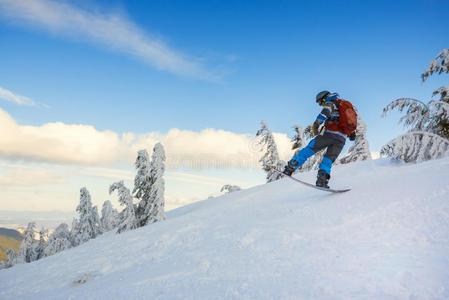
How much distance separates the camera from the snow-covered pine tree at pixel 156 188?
27.3 m

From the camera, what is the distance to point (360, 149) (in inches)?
981

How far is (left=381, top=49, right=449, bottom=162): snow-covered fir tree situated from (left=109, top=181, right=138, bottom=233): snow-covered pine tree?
1956cm

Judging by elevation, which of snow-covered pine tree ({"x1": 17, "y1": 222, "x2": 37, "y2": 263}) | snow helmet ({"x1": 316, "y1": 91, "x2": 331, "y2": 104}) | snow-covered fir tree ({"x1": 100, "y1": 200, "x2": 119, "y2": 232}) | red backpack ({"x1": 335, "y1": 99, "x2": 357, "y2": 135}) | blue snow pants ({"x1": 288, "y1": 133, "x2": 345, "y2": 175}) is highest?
snow helmet ({"x1": 316, "y1": 91, "x2": 331, "y2": 104})

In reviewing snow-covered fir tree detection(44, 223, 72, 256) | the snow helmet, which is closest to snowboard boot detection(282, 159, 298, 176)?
the snow helmet

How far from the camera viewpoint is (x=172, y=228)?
30.8ft

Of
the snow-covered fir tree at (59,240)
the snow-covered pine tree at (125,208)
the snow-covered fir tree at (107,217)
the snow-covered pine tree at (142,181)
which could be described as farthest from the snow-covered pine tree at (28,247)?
the snow-covered pine tree at (142,181)

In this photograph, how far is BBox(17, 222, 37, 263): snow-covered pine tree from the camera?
157 feet

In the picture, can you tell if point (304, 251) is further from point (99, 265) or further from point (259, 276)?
point (99, 265)

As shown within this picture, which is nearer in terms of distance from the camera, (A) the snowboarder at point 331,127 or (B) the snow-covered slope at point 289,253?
(B) the snow-covered slope at point 289,253

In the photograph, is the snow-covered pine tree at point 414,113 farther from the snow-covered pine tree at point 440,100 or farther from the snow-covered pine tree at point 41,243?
the snow-covered pine tree at point 41,243

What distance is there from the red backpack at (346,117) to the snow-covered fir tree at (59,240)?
Answer: 41.3 metres

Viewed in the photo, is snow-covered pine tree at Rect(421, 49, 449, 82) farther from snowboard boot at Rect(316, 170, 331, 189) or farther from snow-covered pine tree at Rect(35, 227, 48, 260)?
snow-covered pine tree at Rect(35, 227, 48, 260)

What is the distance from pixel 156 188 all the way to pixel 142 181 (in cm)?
135

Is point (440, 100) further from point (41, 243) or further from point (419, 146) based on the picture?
point (41, 243)
